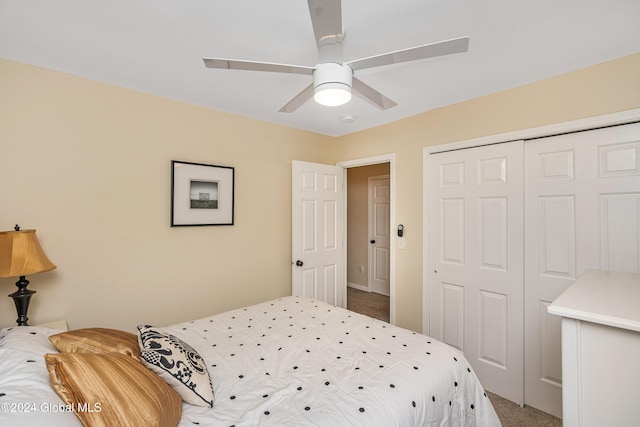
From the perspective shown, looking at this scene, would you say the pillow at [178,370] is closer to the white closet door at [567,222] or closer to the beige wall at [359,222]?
the white closet door at [567,222]

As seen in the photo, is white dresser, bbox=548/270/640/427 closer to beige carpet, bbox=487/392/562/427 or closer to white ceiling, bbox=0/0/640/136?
white ceiling, bbox=0/0/640/136

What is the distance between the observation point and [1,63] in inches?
73.1

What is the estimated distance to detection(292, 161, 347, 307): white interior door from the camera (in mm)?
3248

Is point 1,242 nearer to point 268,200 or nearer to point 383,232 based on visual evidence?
point 268,200

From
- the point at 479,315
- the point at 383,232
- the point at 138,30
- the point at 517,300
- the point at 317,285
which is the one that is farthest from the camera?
the point at 383,232

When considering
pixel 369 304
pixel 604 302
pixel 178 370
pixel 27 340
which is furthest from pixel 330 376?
pixel 369 304

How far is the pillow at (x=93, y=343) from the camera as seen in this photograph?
118 centimetres

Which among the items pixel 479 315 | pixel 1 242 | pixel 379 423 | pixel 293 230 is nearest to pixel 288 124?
pixel 293 230

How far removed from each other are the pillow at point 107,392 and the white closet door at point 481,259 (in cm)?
240

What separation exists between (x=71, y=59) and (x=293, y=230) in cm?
223

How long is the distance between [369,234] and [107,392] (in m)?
4.73

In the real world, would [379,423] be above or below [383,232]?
below

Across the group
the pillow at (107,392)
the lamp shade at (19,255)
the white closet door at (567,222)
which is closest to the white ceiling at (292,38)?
the white closet door at (567,222)

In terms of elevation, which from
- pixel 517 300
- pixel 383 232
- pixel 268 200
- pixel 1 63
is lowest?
pixel 517 300
